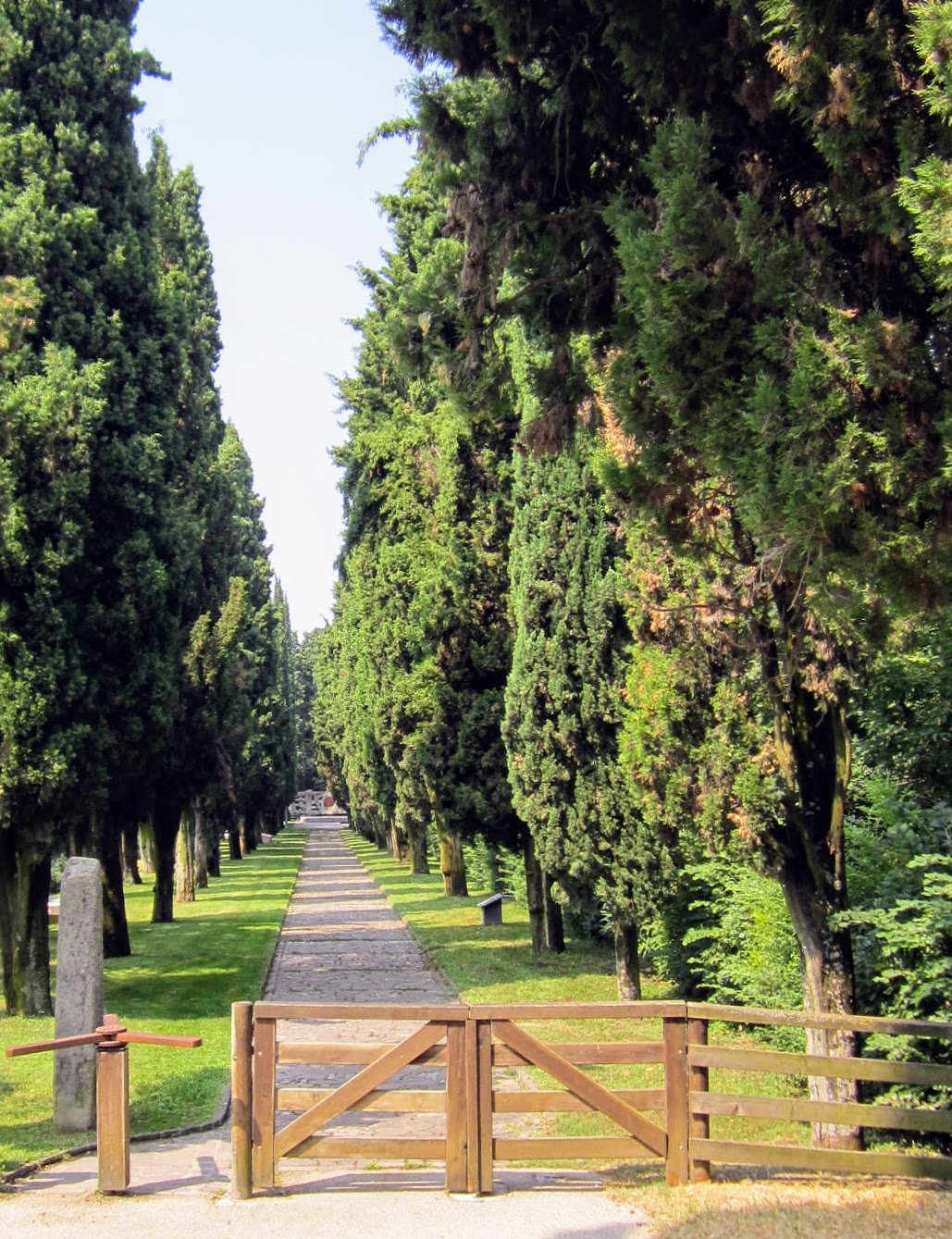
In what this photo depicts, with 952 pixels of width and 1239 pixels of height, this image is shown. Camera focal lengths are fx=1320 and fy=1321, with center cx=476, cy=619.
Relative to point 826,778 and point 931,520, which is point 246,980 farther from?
point 931,520

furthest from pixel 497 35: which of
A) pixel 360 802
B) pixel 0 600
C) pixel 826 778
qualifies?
pixel 360 802

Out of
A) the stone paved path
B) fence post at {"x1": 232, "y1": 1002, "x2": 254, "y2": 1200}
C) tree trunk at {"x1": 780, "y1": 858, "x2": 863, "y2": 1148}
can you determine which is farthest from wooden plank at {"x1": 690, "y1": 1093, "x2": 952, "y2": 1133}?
the stone paved path

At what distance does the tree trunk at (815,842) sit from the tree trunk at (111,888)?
48.0 feet

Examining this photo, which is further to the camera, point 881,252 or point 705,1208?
point 705,1208

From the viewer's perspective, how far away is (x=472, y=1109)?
291 inches

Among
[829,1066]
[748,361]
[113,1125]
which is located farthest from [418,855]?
[748,361]

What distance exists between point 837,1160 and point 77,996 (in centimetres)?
518

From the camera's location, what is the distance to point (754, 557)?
9008 mm

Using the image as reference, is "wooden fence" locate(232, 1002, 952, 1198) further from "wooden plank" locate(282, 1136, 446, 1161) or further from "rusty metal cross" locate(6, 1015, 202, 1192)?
"rusty metal cross" locate(6, 1015, 202, 1192)

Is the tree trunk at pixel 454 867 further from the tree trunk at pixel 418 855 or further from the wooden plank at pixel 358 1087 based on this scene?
the wooden plank at pixel 358 1087

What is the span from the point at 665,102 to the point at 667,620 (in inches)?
194

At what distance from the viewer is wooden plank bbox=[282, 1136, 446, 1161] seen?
289 inches

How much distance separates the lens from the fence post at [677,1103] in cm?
746

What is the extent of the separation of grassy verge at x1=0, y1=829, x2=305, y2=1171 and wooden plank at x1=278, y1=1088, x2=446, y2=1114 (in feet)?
6.67
